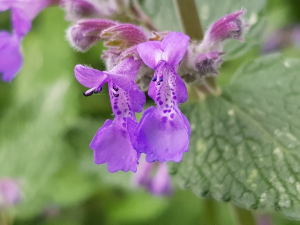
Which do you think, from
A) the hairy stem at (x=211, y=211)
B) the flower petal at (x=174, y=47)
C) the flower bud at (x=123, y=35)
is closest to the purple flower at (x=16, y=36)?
the flower bud at (x=123, y=35)

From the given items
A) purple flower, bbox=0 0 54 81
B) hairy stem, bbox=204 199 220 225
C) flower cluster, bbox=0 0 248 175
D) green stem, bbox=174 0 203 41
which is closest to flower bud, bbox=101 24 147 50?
flower cluster, bbox=0 0 248 175

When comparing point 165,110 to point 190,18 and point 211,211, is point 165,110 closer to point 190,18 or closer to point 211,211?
point 190,18

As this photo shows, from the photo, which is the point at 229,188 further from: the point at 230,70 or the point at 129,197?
the point at 230,70

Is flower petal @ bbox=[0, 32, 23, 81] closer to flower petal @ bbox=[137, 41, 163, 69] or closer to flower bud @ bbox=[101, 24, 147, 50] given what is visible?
flower bud @ bbox=[101, 24, 147, 50]

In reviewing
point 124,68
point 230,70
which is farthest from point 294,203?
point 230,70

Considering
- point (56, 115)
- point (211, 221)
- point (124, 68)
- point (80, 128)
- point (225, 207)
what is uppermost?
point (124, 68)

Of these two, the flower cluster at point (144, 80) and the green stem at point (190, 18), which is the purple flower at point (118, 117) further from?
the green stem at point (190, 18)
